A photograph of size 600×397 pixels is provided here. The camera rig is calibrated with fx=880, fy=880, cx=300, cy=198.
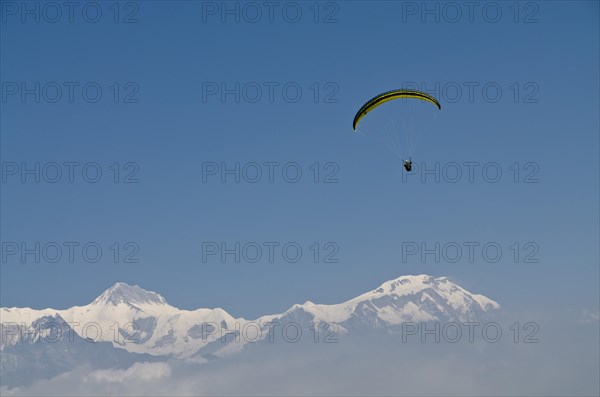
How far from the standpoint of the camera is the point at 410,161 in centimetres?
11562

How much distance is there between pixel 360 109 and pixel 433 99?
31.7ft

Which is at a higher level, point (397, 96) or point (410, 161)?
point (397, 96)

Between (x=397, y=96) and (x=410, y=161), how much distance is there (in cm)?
869

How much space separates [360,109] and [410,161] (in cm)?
958

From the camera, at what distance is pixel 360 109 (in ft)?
383

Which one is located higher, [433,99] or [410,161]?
[433,99]

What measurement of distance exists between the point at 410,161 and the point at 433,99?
338 inches

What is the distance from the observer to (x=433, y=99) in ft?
375

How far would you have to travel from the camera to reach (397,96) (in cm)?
11525

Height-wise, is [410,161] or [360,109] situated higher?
[360,109]
